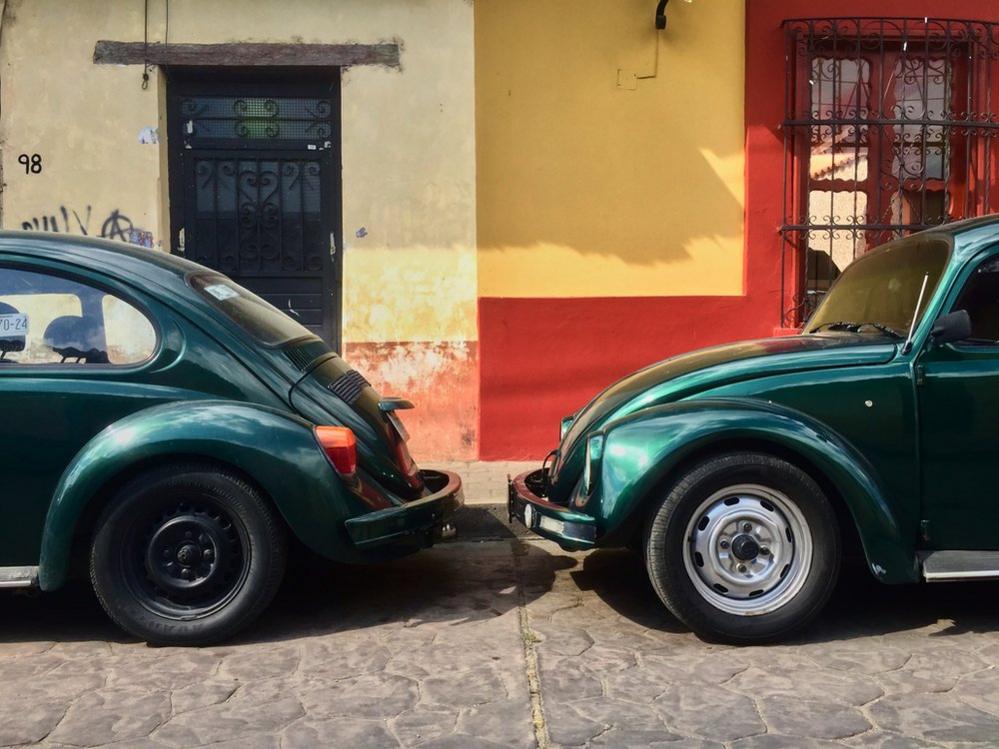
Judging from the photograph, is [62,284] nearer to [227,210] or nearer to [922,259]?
[922,259]

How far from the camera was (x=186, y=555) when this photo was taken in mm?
4164

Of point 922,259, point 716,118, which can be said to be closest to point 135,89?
point 716,118

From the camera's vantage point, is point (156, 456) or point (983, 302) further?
point (983, 302)

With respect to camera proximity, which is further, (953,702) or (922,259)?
(922,259)

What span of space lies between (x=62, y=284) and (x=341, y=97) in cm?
424

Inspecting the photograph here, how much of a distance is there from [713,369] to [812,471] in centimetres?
60

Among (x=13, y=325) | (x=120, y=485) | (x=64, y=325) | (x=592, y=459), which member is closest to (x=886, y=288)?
(x=592, y=459)

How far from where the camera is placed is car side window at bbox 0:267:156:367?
4332mm

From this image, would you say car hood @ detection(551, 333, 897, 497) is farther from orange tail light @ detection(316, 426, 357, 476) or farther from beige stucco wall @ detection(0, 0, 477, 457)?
beige stucco wall @ detection(0, 0, 477, 457)

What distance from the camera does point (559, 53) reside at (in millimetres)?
8258

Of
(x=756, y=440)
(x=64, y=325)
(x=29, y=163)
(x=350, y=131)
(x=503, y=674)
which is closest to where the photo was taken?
(x=503, y=674)

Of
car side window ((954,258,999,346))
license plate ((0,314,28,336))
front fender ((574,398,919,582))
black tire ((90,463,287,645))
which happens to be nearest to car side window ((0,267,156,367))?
license plate ((0,314,28,336))

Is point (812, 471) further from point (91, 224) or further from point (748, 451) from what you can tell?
point (91, 224)

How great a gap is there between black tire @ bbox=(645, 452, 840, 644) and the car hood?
0.44 m
